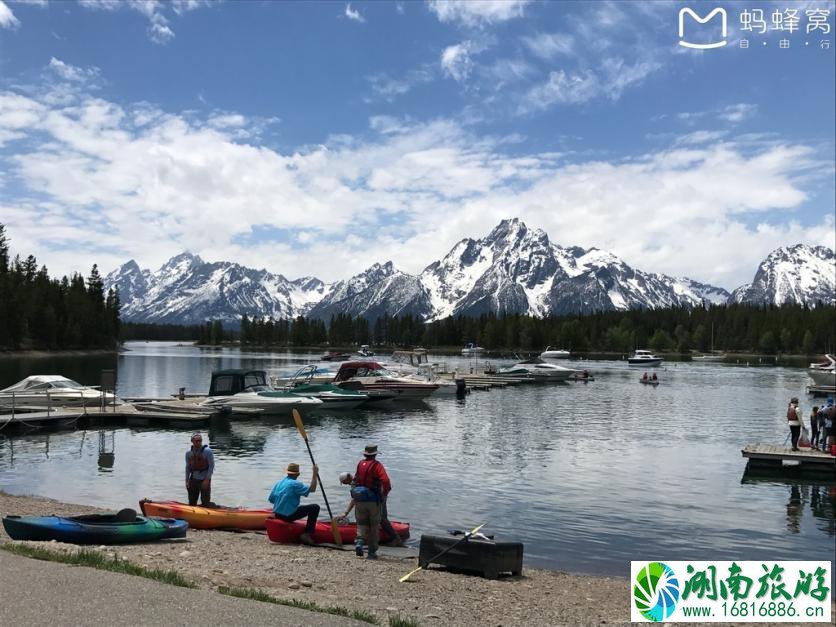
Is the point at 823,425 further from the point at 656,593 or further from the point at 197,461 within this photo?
the point at 197,461

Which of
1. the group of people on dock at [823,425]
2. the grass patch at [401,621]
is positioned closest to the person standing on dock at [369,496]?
the grass patch at [401,621]

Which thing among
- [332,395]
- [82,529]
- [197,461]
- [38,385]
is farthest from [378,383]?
[82,529]

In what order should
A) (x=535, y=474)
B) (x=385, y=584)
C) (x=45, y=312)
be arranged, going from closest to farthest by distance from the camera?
(x=385, y=584) < (x=535, y=474) < (x=45, y=312)

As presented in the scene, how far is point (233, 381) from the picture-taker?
183ft

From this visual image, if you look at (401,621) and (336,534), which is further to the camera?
(336,534)

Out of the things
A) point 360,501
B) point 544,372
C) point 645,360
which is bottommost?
point 544,372

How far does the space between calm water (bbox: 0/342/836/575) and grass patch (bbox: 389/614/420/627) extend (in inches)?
342

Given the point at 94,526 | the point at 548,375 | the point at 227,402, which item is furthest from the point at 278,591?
the point at 548,375

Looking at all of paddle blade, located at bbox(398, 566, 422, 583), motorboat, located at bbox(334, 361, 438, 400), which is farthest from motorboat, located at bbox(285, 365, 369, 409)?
paddle blade, located at bbox(398, 566, 422, 583)

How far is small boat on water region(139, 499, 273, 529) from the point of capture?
2236 cm

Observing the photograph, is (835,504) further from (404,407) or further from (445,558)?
(404,407)

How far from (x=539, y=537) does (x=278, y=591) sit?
11.0 m

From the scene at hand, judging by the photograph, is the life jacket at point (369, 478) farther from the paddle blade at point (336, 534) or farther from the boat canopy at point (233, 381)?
the boat canopy at point (233, 381)

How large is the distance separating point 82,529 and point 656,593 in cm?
1409
